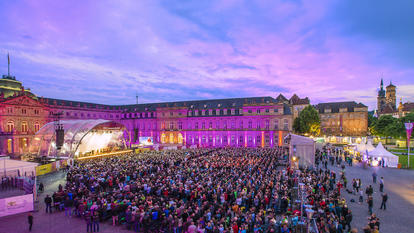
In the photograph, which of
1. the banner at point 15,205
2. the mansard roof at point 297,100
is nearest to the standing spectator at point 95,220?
the banner at point 15,205

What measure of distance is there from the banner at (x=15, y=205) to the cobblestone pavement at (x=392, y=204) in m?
22.5

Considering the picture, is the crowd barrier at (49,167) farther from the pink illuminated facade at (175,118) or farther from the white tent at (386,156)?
the white tent at (386,156)

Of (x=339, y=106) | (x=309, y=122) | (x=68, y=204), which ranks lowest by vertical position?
(x=68, y=204)

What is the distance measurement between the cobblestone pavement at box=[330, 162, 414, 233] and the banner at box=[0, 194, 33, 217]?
22518mm

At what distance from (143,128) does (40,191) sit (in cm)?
5029

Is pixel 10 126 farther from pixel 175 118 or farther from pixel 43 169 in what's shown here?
pixel 175 118

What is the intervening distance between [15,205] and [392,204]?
92.7 ft

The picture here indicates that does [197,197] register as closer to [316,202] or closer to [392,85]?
[316,202]

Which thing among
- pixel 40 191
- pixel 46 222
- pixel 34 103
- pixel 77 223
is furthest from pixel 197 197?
pixel 34 103

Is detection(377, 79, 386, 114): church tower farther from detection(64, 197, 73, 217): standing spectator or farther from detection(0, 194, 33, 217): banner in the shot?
detection(0, 194, 33, 217): banner

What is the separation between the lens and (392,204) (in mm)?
15688

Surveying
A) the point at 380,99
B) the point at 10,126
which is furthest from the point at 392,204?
the point at 380,99

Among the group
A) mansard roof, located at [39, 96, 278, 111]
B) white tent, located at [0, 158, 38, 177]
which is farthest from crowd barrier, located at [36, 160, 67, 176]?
mansard roof, located at [39, 96, 278, 111]

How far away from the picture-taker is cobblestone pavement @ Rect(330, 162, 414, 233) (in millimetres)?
12430
